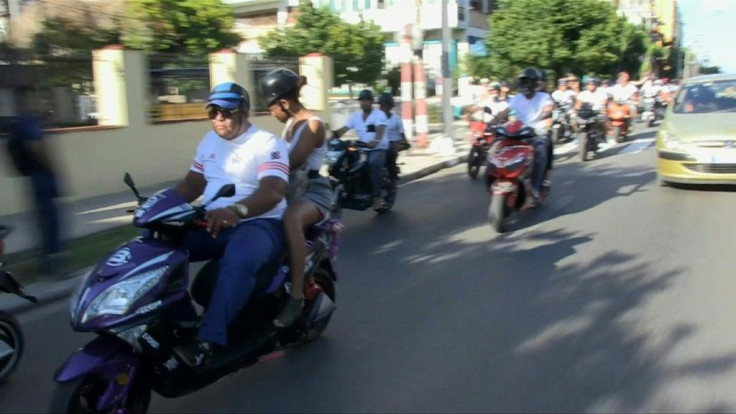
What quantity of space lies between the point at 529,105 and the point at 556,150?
7915 millimetres

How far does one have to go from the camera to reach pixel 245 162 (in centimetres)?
417

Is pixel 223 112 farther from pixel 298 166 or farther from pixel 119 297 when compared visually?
pixel 119 297

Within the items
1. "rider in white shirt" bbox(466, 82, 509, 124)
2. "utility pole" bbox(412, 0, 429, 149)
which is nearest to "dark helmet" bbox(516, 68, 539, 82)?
"rider in white shirt" bbox(466, 82, 509, 124)

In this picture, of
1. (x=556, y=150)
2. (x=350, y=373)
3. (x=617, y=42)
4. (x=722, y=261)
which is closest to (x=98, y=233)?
(x=350, y=373)

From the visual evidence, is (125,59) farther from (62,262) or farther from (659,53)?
(659,53)

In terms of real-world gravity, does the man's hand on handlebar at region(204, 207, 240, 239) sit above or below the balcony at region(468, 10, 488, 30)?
below

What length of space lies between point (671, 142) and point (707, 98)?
1.56m

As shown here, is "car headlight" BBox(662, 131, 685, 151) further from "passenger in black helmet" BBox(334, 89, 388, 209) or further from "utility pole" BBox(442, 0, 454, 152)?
"utility pole" BBox(442, 0, 454, 152)

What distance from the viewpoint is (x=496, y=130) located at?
8.91 metres

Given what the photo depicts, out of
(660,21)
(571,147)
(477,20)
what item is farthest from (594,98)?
(660,21)

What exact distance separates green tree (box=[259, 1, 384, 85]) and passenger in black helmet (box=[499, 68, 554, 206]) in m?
19.8

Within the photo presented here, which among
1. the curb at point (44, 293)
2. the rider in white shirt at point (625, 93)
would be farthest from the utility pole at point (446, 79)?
the curb at point (44, 293)

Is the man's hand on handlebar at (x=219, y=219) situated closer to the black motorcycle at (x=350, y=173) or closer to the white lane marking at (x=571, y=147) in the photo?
the black motorcycle at (x=350, y=173)

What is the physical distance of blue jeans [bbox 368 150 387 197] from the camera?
9352mm
